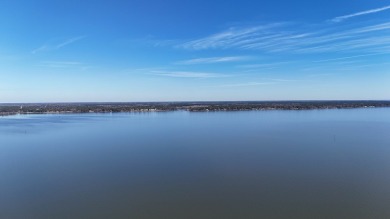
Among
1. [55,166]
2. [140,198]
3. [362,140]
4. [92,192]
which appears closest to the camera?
[140,198]

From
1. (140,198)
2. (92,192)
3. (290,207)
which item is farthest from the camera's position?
(92,192)

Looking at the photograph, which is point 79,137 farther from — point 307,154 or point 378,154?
point 378,154

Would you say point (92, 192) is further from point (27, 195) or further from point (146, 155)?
point (146, 155)

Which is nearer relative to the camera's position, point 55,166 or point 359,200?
point 359,200

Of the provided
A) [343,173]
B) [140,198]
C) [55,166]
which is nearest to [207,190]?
[140,198]

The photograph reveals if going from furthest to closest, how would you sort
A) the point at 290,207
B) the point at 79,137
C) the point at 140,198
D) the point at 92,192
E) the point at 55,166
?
the point at 79,137
the point at 55,166
the point at 92,192
the point at 140,198
the point at 290,207

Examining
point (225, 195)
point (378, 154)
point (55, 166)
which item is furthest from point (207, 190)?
point (378, 154)
